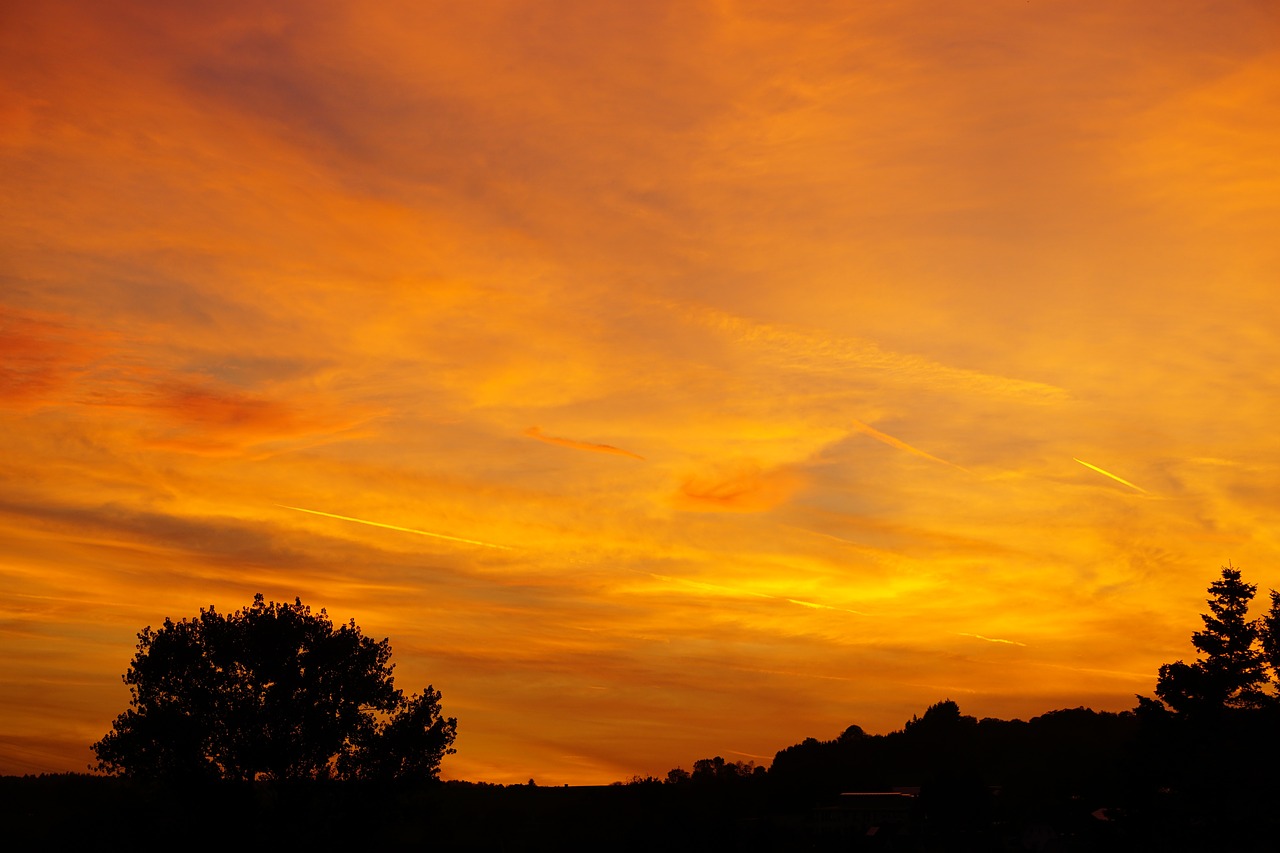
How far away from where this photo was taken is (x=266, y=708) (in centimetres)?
6862

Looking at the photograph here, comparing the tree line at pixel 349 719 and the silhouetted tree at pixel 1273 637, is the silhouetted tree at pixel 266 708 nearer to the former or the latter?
the tree line at pixel 349 719

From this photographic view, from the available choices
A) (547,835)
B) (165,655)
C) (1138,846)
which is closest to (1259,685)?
(1138,846)

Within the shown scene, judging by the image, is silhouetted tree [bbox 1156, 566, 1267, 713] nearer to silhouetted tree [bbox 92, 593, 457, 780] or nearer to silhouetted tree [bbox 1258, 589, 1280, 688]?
silhouetted tree [bbox 1258, 589, 1280, 688]

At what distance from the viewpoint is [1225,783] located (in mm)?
71188

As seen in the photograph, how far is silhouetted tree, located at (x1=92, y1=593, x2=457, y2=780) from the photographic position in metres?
66.9

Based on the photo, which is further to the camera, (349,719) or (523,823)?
(523,823)

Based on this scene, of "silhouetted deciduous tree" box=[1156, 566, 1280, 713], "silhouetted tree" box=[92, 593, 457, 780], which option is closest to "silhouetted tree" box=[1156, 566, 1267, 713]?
"silhouetted deciduous tree" box=[1156, 566, 1280, 713]

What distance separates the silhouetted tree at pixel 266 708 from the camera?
2633 inches

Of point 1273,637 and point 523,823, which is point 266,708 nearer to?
point 1273,637

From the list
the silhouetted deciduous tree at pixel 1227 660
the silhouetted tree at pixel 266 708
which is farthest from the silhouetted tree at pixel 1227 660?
the silhouetted tree at pixel 266 708

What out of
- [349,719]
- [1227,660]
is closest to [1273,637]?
[1227,660]

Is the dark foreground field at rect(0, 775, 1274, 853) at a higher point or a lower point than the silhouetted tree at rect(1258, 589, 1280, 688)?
lower

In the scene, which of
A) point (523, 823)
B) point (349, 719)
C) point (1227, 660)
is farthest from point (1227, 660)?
point (523, 823)

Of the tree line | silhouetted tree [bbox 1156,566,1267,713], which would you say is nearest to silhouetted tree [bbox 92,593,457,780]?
the tree line
